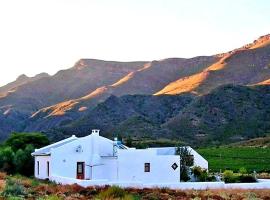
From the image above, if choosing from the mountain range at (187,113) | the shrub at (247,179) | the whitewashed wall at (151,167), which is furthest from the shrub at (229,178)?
the mountain range at (187,113)

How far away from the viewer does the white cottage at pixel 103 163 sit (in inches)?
1559

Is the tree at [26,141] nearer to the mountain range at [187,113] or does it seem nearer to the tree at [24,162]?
the tree at [24,162]

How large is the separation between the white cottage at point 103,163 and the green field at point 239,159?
38.6ft

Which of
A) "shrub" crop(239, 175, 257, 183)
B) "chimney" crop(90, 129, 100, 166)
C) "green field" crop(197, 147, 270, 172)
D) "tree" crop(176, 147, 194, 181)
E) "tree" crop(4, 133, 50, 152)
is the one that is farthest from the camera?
"tree" crop(4, 133, 50, 152)

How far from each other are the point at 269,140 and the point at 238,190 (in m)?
52.1

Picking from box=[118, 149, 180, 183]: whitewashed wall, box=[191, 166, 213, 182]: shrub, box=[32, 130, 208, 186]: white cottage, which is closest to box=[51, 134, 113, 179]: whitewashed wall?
box=[32, 130, 208, 186]: white cottage

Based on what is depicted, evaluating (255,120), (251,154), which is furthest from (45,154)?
(255,120)

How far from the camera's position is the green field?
55.8m

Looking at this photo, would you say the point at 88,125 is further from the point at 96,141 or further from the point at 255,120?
the point at 96,141

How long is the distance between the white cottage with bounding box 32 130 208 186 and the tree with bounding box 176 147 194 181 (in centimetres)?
121

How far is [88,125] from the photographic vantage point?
11100cm

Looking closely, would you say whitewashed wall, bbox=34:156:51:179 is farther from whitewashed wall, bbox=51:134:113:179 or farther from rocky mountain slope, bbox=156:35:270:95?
rocky mountain slope, bbox=156:35:270:95

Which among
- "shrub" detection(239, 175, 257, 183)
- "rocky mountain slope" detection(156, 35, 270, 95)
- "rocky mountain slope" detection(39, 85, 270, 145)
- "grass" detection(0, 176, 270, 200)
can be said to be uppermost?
"rocky mountain slope" detection(156, 35, 270, 95)

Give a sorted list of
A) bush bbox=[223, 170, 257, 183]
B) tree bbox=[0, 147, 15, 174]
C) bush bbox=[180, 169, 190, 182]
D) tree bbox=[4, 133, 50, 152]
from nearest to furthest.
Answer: bush bbox=[223, 170, 257, 183], bush bbox=[180, 169, 190, 182], tree bbox=[0, 147, 15, 174], tree bbox=[4, 133, 50, 152]
